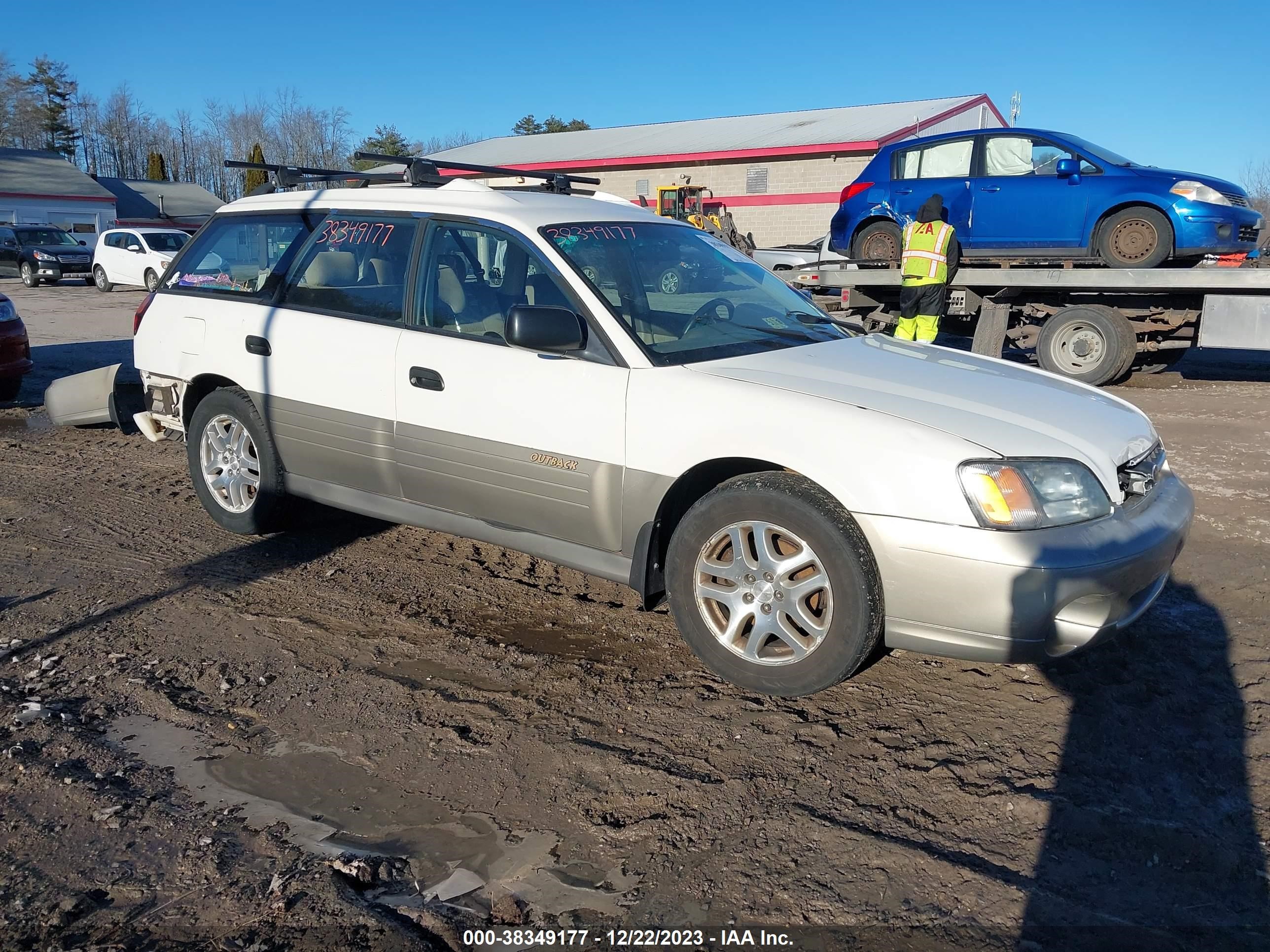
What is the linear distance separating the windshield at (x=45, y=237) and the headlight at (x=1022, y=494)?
32.3m

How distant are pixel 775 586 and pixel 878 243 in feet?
30.4

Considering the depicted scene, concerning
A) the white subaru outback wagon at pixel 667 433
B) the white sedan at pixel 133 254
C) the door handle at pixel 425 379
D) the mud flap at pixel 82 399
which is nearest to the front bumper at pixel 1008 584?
the white subaru outback wagon at pixel 667 433

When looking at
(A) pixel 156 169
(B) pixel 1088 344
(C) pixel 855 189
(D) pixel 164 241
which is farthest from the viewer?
(A) pixel 156 169

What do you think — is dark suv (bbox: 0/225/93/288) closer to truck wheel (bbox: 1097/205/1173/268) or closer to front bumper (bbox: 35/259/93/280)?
front bumper (bbox: 35/259/93/280)

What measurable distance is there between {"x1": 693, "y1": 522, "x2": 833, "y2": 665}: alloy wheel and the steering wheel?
42.5 inches

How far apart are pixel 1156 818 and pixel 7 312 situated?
10242mm

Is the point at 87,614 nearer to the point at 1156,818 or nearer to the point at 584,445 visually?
the point at 584,445

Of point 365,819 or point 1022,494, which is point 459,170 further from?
point 365,819

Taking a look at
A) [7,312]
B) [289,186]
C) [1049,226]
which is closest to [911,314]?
[1049,226]

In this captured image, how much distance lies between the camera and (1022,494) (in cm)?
325

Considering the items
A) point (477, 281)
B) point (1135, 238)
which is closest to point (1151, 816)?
point (477, 281)

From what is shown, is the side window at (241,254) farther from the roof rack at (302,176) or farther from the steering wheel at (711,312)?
the steering wheel at (711,312)

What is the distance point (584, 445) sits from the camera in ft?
13.0

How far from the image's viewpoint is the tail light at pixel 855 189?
1191cm
